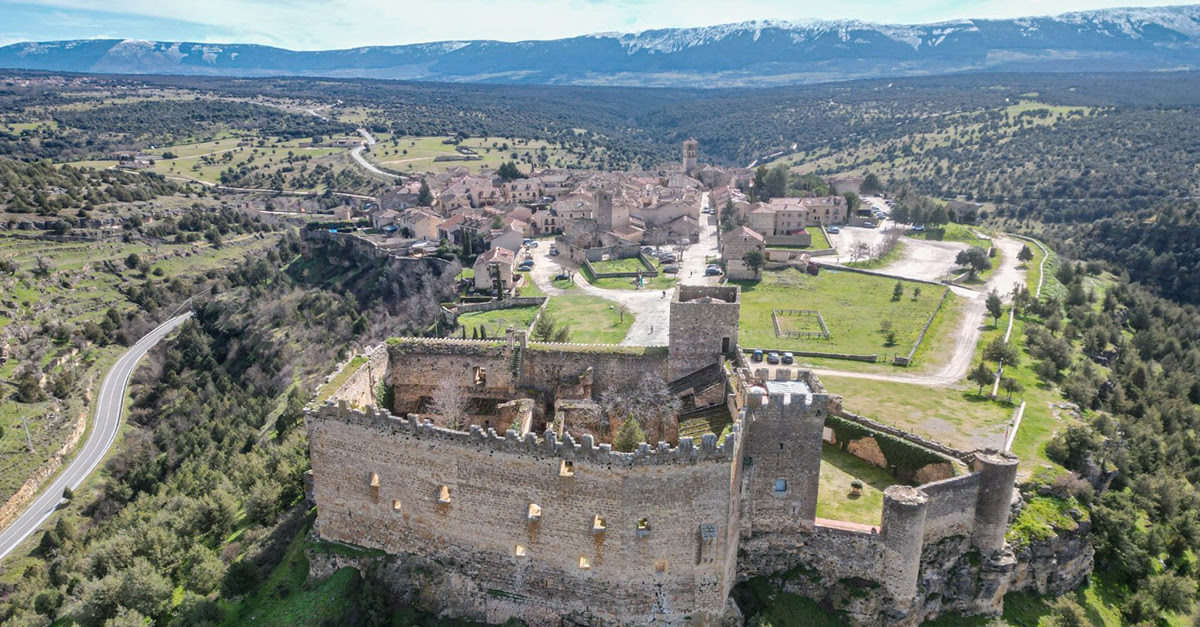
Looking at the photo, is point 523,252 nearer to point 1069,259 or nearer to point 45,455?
point 45,455

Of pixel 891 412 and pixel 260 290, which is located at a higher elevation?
pixel 891 412

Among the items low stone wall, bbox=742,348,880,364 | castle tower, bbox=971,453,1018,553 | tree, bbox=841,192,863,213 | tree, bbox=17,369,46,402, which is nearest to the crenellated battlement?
castle tower, bbox=971,453,1018,553

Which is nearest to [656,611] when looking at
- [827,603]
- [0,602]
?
[827,603]

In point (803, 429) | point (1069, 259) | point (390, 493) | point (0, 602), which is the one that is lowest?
point (0, 602)

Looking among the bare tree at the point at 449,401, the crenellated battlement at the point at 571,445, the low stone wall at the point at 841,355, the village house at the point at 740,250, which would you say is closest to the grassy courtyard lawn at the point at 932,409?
the low stone wall at the point at 841,355

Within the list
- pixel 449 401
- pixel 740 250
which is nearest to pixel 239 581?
pixel 449 401

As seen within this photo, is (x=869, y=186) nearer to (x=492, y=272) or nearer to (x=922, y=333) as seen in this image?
(x=922, y=333)

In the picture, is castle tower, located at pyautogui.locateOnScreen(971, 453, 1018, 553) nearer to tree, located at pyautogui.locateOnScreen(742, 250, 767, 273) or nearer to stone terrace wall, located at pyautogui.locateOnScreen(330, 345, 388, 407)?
stone terrace wall, located at pyautogui.locateOnScreen(330, 345, 388, 407)
